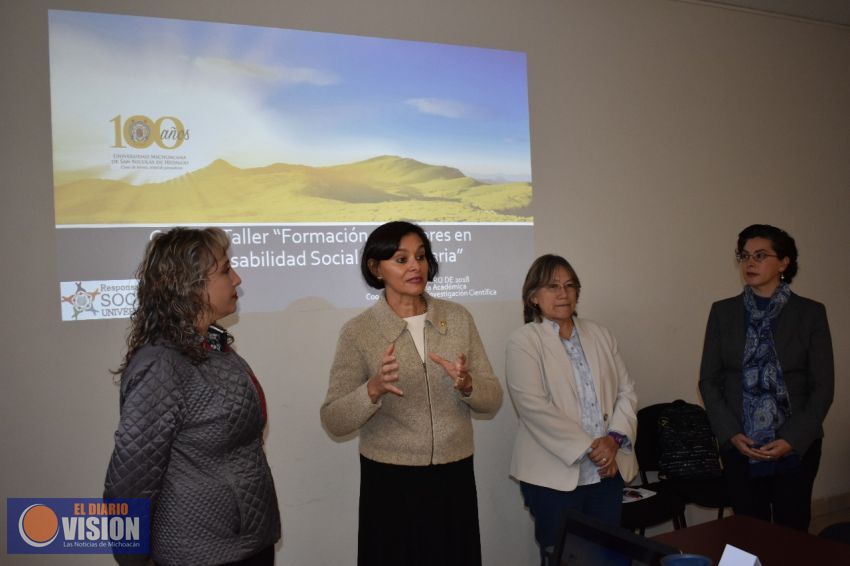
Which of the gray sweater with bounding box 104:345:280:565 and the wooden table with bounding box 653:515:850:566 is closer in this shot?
the gray sweater with bounding box 104:345:280:565

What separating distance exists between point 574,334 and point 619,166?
5.41 ft

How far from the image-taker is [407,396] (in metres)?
2.14

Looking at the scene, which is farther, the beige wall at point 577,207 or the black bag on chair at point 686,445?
the black bag on chair at point 686,445

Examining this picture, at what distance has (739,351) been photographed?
2.79 meters

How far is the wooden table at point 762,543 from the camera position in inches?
62.4

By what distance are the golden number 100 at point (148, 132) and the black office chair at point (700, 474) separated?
3004 mm

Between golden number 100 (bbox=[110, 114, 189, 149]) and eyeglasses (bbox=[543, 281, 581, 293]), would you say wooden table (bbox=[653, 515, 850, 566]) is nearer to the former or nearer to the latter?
eyeglasses (bbox=[543, 281, 581, 293])

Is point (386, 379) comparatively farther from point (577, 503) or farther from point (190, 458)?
point (577, 503)

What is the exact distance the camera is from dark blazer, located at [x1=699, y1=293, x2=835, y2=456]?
265cm

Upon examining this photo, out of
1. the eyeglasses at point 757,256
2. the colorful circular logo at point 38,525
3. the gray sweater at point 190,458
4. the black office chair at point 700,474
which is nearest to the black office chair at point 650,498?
the black office chair at point 700,474

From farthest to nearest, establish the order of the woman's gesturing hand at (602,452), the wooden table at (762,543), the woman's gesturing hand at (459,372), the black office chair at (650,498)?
the black office chair at (650,498)
the woman's gesturing hand at (602,452)
the woman's gesturing hand at (459,372)
the wooden table at (762,543)

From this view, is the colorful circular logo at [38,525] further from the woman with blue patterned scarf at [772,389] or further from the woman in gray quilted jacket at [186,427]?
the woman with blue patterned scarf at [772,389]

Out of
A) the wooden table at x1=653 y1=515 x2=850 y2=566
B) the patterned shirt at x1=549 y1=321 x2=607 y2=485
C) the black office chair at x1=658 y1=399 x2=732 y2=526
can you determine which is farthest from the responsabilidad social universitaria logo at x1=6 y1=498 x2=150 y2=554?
the black office chair at x1=658 y1=399 x2=732 y2=526

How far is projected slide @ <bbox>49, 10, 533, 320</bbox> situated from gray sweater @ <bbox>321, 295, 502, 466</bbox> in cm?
107
